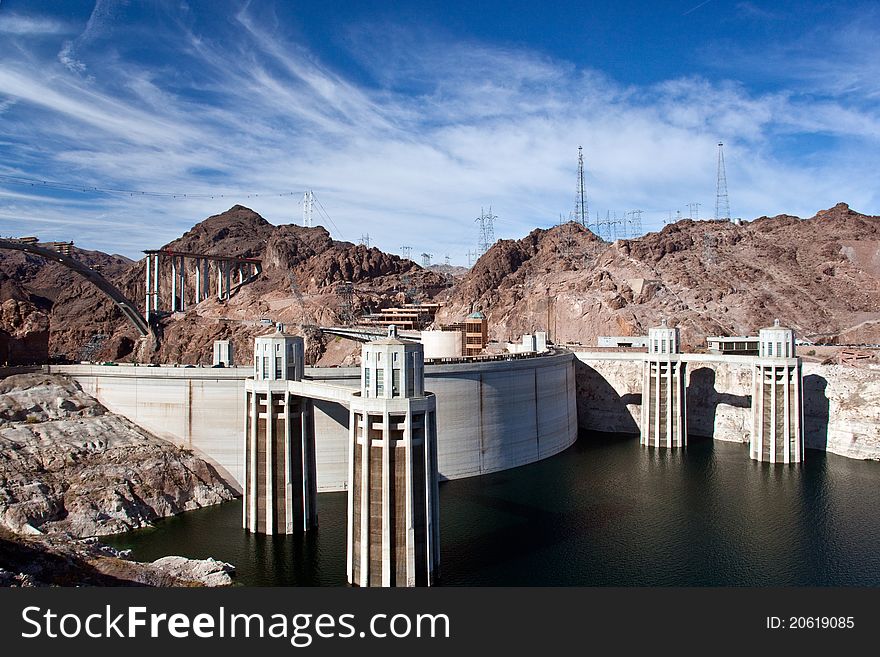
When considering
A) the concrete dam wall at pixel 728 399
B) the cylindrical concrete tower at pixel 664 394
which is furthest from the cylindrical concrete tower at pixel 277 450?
the concrete dam wall at pixel 728 399

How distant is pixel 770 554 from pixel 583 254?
291ft

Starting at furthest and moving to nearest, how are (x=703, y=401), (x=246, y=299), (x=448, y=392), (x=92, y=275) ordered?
(x=246, y=299)
(x=92, y=275)
(x=703, y=401)
(x=448, y=392)

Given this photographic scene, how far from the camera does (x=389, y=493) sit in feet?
99.2

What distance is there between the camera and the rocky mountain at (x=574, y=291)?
93.7 meters

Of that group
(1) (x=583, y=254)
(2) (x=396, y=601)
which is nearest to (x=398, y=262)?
(1) (x=583, y=254)

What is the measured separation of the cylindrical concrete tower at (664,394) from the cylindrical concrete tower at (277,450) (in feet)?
146

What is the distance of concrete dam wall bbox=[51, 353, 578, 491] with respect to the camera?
47.6m

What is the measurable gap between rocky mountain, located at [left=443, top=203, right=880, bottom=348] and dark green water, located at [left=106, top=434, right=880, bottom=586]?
1564 inches

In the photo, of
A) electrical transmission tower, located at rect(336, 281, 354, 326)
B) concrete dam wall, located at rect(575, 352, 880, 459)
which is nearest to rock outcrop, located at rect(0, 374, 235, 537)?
concrete dam wall, located at rect(575, 352, 880, 459)

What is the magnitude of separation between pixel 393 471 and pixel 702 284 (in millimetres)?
84018

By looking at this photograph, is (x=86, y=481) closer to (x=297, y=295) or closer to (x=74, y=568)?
(x=74, y=568)

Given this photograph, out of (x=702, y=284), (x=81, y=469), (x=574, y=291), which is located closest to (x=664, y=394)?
(x=574, y=291)

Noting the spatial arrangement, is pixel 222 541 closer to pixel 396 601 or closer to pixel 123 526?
pixel 123 526

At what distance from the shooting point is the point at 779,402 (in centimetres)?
6144
